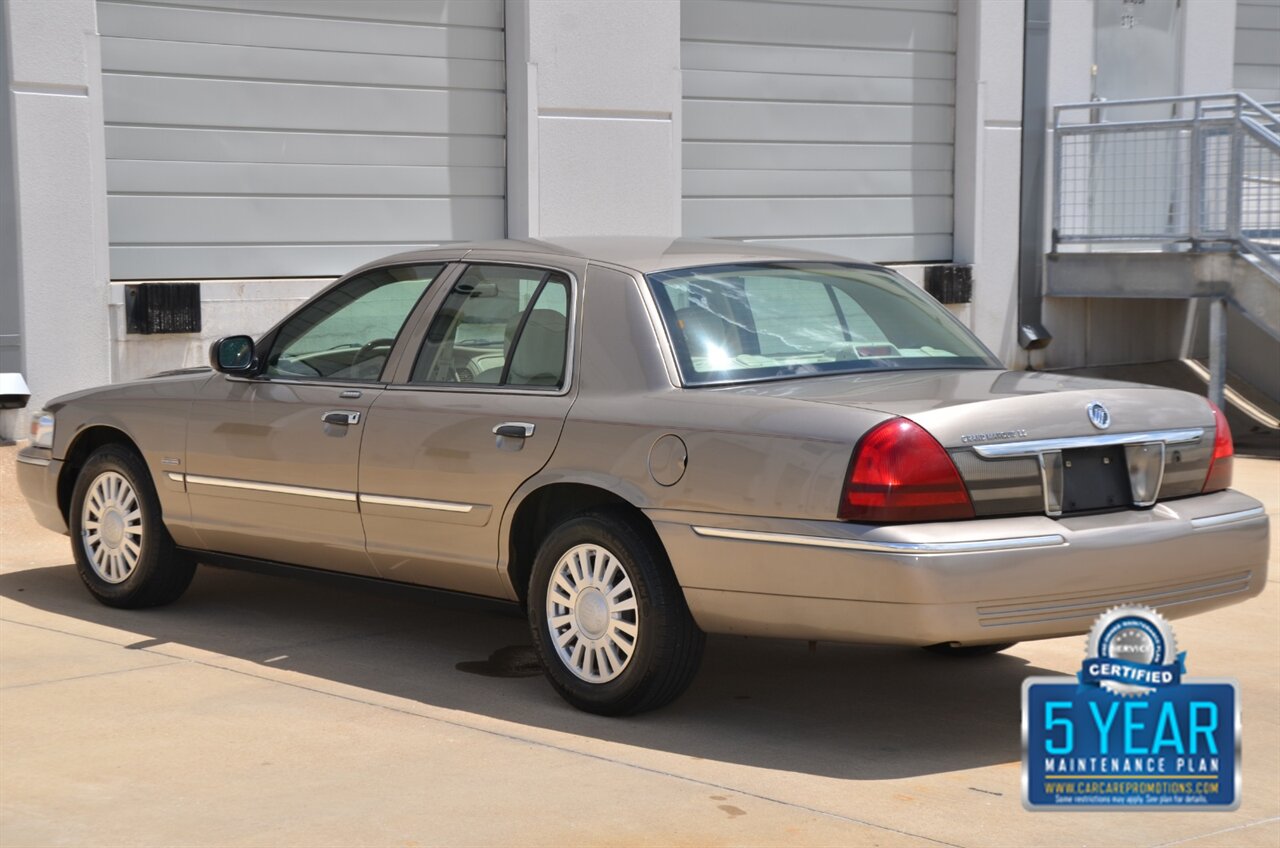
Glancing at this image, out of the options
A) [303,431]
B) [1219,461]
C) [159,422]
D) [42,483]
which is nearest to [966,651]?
[1219,461]

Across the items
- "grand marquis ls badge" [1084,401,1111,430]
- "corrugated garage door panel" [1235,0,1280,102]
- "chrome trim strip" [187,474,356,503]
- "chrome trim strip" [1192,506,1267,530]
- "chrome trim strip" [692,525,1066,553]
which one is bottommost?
"chrome trim strip" [187,474,356,503]

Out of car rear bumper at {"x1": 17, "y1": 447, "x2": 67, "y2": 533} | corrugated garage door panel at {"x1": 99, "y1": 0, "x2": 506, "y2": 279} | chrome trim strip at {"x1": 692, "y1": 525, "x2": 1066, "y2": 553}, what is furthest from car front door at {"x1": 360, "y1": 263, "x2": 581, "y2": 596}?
corrugated garage door panel at {"x1": 99, "y1": 0, "x2": 506, "y2": 279}

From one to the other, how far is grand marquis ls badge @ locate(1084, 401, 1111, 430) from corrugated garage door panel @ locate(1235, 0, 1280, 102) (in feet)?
44.4

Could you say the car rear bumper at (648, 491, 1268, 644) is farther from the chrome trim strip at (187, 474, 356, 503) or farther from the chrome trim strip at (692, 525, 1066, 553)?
the chrome trim strip at (187, 474, 356, 503)

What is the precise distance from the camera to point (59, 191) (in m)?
10.5

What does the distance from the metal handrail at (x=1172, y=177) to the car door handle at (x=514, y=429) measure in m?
8.95

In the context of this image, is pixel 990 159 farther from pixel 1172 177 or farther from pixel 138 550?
pixel 138 550

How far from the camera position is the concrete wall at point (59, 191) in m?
10.4

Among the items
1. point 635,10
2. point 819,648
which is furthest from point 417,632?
point 635,10

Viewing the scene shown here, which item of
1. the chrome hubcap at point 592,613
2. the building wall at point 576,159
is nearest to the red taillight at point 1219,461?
the chrome hubcap at point 592,613

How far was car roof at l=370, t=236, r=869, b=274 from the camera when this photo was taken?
607cm

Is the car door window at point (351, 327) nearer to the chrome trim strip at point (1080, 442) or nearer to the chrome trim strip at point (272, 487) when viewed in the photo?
the chrome trim strip at point (272, 487)

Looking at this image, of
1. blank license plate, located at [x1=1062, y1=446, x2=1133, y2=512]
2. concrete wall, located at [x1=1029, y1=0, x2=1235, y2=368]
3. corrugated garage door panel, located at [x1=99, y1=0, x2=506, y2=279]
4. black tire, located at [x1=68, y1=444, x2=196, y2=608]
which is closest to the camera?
blank license plate, located at [x1=1062, y1=446, x2=1133, y2=512]

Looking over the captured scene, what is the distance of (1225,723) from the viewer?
4.16m
